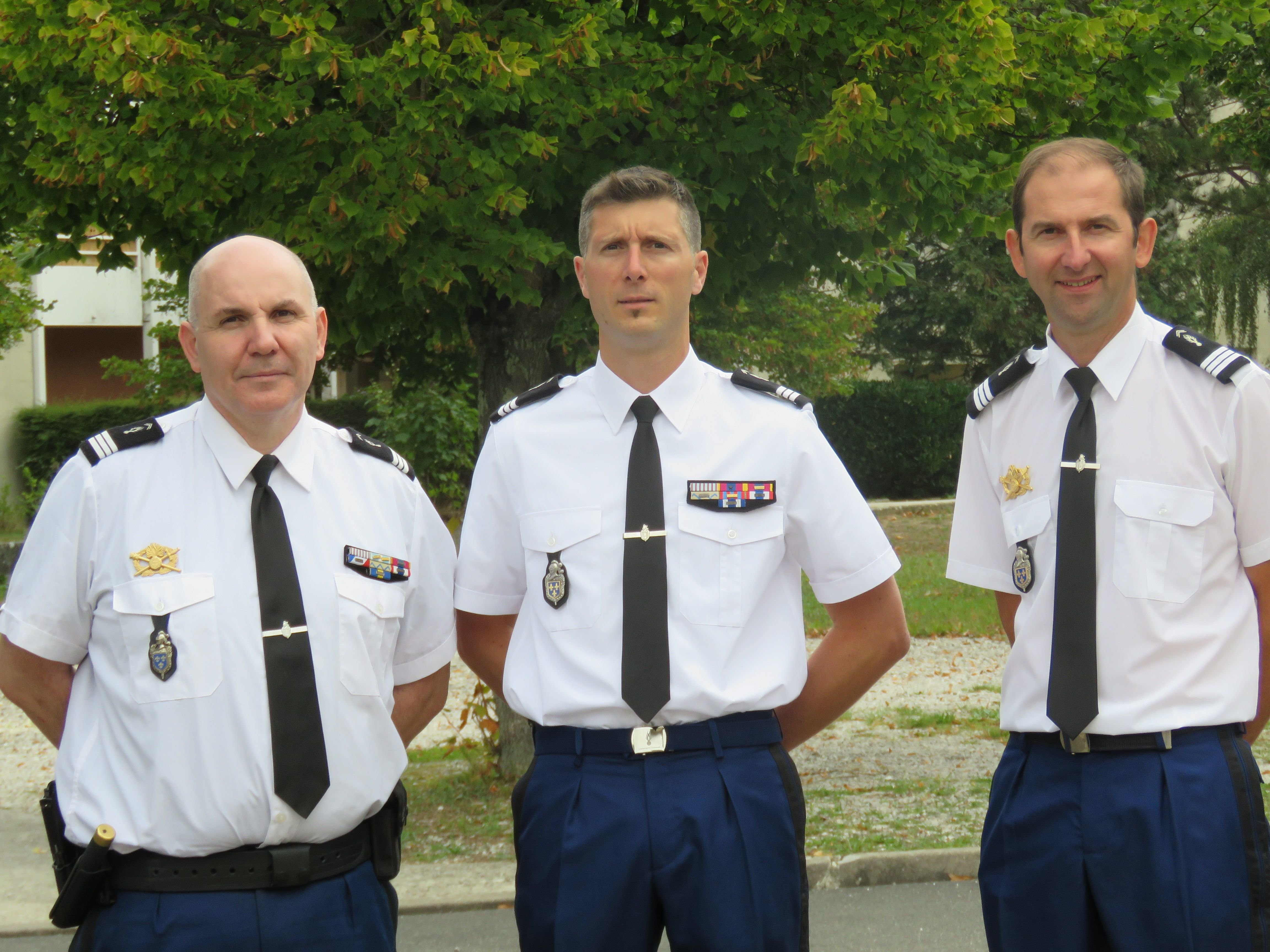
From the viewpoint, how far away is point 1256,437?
304 centimetres

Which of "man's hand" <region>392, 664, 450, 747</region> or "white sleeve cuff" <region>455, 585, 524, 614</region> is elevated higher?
"white sleeve cuff" <region>455, 585, 524, 614</region>

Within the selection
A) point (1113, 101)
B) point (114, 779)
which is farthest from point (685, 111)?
point (114, 779)

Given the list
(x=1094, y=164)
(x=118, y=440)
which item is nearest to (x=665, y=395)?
(x=1094, y=164)

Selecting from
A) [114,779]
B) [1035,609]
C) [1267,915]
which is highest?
[1035,609]

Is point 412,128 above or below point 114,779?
above

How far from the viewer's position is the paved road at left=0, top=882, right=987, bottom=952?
529 centimetres

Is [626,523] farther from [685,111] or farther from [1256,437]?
[685,111]

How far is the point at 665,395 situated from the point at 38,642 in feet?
5.13

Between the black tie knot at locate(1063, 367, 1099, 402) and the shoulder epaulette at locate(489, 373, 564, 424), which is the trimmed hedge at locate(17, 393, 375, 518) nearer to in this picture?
the shoulder epaulette at locate(489, 373, 564, 424)

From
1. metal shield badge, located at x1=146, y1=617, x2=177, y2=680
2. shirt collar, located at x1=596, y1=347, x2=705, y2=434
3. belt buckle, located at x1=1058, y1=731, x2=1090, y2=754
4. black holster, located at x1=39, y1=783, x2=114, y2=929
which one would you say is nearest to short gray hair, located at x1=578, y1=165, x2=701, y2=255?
shirt collar, located at x1=596, y1=347, x2=705, y2=434

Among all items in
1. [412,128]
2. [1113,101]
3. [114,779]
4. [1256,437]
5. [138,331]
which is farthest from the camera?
[138,331]

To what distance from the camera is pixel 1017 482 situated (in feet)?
10.8

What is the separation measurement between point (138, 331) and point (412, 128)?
29.2 m

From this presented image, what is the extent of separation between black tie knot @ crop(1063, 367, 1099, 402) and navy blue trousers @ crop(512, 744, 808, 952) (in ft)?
3.90
